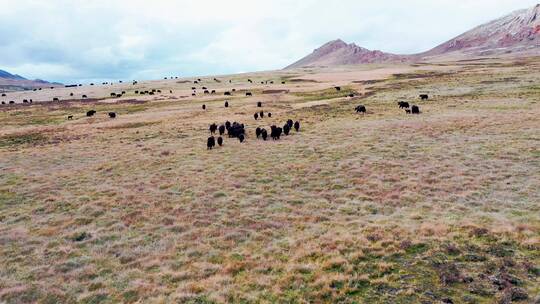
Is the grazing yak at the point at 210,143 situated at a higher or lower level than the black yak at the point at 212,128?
lower

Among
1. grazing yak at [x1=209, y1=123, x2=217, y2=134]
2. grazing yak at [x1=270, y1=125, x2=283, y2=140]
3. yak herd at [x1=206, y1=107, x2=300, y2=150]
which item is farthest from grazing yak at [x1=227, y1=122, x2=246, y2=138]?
grazing yak at [x1=270, y1=125, x2=283, y2=140]

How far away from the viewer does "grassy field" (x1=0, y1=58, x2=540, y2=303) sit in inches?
443

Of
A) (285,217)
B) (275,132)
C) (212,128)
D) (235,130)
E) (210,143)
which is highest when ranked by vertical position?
(212,128)

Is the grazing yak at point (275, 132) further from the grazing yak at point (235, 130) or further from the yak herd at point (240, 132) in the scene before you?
the grazing yak at point (235, 130)

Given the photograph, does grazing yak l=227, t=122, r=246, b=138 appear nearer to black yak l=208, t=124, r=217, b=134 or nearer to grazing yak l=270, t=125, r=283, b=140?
black yak l=208, t=124, r=217, b=134

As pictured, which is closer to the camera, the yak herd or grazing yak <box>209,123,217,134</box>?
the yak herd

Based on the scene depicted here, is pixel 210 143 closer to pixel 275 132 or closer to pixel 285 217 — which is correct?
pixel 275 132

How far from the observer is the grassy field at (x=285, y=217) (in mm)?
11258

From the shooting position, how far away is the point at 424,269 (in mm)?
11602

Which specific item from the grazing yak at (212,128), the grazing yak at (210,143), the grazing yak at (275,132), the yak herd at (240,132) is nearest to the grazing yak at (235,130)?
the yak herd at (240,132)

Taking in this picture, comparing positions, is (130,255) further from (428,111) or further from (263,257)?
(428,111)

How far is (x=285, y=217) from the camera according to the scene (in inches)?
645

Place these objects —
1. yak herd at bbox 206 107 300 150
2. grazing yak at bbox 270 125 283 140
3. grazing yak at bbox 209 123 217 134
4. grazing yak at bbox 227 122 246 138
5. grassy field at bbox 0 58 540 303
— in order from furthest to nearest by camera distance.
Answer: grazing yak at bbox 209 123 217 134 < grazing yak at bbox 227 122 246 138 < grazing yak at bbox 270 125 283 140 < yak herd at bbox 206 107 300 150 < grassy field at bbox 0 58 540 303

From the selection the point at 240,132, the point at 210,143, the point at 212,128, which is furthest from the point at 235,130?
the point at 210,143
